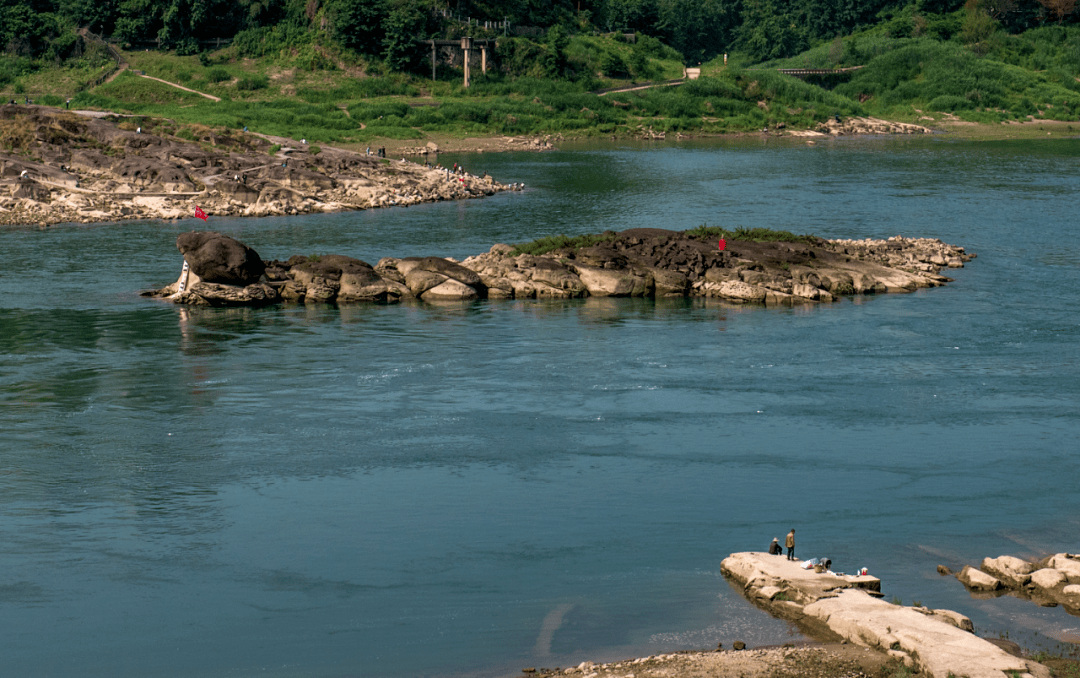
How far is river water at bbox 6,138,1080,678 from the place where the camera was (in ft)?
102

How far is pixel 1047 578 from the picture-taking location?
31.6m

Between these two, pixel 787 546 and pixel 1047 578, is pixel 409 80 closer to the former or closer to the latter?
pixel 787 546

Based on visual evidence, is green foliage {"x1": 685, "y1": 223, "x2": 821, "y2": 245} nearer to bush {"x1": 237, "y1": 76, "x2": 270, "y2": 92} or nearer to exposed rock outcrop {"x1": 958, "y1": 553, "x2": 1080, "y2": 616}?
exposed rock outcrop {"x1": 958, "y1": 553, "x2": 1080, "y2": 616}

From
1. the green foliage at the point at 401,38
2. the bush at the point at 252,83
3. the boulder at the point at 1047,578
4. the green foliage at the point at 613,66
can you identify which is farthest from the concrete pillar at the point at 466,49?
the boulder at the point at 1047,578

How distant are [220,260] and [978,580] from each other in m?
48.8

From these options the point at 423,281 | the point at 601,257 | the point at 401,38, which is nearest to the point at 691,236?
the point at 601,257

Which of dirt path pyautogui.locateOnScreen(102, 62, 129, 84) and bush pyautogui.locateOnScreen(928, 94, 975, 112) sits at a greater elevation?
dirt path pyautogui.locateOnScreen(102, 62, 129, 84)

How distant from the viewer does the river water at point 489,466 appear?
31.0 m

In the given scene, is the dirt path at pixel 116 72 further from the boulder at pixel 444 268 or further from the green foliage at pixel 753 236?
the green foliage at pixel 753 236

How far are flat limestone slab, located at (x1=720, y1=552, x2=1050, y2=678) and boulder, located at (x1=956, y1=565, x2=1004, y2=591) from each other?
10.0 feet

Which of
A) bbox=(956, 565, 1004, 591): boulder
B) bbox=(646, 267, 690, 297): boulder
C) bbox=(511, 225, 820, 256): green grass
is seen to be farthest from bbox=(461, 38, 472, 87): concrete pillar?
bbox=(956, 565, 1004, 591): boulder

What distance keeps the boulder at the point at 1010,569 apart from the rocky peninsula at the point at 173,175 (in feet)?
255

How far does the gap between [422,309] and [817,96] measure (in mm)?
141881

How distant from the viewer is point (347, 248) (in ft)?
273
